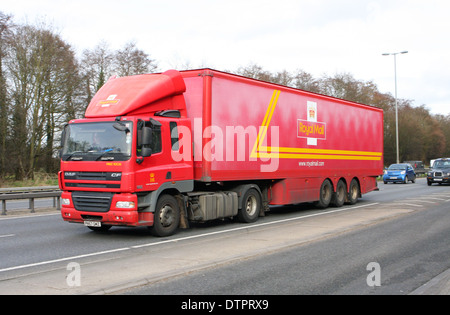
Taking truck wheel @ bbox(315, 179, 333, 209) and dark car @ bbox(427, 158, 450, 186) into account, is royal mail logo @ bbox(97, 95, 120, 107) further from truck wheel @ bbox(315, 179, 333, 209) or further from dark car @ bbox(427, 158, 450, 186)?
dark car @ bbox(427, 158, 450, 186)

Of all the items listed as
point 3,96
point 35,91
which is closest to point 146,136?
point 3,96

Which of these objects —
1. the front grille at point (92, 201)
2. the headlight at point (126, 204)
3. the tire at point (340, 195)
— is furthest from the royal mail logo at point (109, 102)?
the tire at point (340, 195)

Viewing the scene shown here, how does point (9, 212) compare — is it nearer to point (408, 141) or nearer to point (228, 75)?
point (228, 75)

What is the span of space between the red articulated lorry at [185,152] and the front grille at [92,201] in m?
0.02

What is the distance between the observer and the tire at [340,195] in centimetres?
1698

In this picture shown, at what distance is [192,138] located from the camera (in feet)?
36.8

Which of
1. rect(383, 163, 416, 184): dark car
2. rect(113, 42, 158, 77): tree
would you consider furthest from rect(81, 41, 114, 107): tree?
rect(383, 163, 416, 184): dark car

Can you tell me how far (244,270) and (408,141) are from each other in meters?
63.7

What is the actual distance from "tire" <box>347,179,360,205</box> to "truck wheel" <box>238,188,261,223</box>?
6109mm

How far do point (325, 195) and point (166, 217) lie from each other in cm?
786

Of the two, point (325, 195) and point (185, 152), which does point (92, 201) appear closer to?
point (185, 152)

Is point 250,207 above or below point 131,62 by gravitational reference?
below

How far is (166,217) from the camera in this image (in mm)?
10320

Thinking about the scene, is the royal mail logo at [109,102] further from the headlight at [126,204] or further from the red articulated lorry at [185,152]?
the headlight at [126,204]
